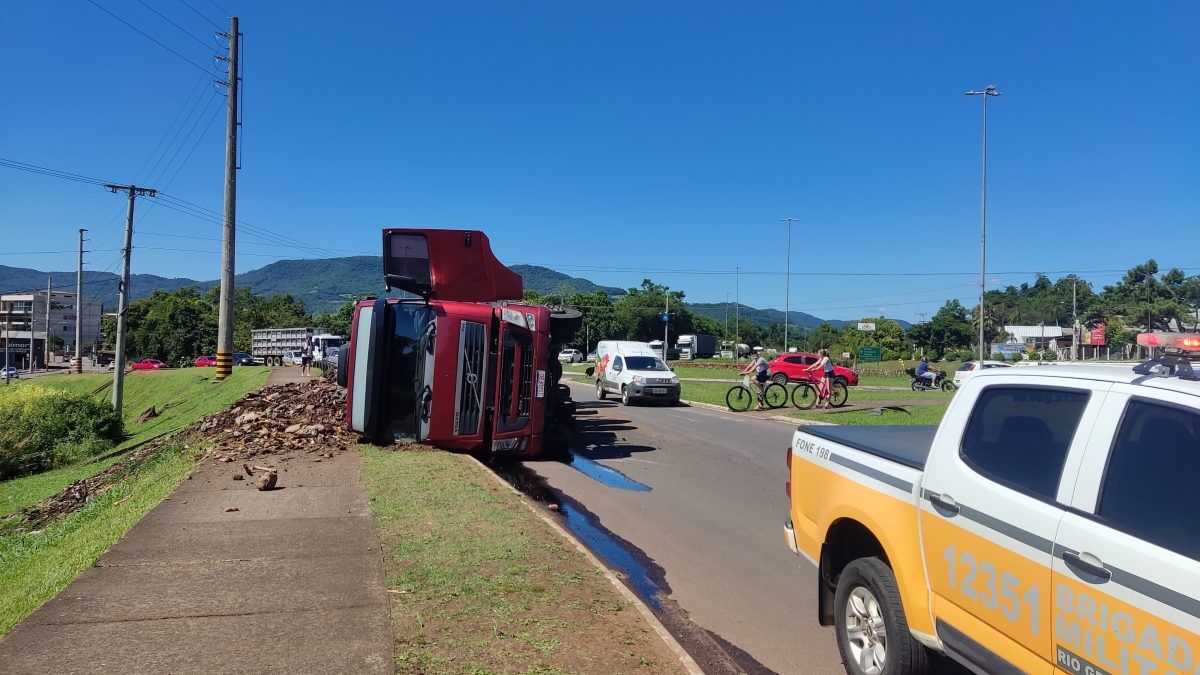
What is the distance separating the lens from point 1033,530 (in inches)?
125

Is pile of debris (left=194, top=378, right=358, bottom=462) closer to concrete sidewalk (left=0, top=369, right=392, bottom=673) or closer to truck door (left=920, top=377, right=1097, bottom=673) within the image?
concrete sidewalk (left=0, top=369, right=392, bottom=673)

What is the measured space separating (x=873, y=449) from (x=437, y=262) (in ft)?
34.1

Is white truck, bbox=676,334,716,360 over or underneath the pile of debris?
over

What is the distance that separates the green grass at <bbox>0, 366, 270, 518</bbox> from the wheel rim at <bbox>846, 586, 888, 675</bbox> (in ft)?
56.6

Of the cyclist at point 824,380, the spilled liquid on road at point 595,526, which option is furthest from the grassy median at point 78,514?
the cyclist at point 824,380

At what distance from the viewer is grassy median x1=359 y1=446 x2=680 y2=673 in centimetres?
446

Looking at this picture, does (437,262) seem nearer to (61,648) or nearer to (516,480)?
(516,480)

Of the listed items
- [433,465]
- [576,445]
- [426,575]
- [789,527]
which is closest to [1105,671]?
[789,527]

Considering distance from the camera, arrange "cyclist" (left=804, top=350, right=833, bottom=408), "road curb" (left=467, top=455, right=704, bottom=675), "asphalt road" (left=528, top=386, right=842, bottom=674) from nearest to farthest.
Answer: "road curb" (left=467, top=455, right=704, bottom=675) < "asphalt road" (left=528, top=386, right=842, bottom=674) < "cyclist" (left=804, top=350, right=833, bottom=408)

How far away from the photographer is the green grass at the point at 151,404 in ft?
60.7

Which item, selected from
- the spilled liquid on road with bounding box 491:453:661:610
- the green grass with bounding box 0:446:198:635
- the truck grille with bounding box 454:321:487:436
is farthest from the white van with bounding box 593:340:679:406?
the green grass with bounding box 0:446:198:635

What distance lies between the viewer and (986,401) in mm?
3852

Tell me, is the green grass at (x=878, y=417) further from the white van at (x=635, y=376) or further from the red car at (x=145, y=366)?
the red car at (x=145, y=366)

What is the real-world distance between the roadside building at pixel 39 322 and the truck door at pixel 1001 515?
90.3 m
